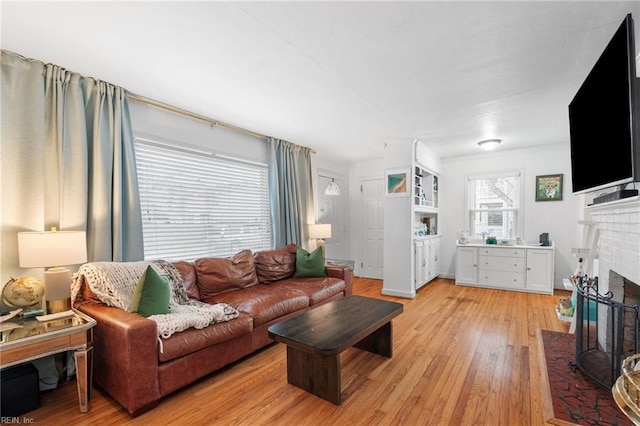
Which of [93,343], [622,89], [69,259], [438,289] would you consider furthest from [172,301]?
[438,289]

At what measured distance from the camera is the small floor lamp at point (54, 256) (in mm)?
1906

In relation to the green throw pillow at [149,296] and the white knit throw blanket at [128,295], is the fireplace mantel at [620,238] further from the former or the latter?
the green throw pillow at [149,296]

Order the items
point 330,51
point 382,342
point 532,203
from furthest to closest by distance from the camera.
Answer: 1. point 532,203
2. point 382,342
3. point 330,51

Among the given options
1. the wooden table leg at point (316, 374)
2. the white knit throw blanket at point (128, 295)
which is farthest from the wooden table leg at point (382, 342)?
the white knit throw blanket at point (128, 295)

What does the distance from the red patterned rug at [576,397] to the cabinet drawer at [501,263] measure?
8.30 feet

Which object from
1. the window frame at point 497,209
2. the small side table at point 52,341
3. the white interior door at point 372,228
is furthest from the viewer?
the white interior door at point 372,228

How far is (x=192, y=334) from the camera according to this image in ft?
6.81

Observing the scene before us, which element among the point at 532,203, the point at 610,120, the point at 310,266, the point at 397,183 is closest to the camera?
the point at 610,120

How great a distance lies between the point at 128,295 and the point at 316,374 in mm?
1588

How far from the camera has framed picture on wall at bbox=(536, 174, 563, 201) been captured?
4828 millimetres

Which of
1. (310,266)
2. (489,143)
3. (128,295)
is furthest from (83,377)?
(489,143)

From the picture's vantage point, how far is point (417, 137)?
4379 mm

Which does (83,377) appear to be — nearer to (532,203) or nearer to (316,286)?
(316,286)

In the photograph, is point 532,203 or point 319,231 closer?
point 319,231
